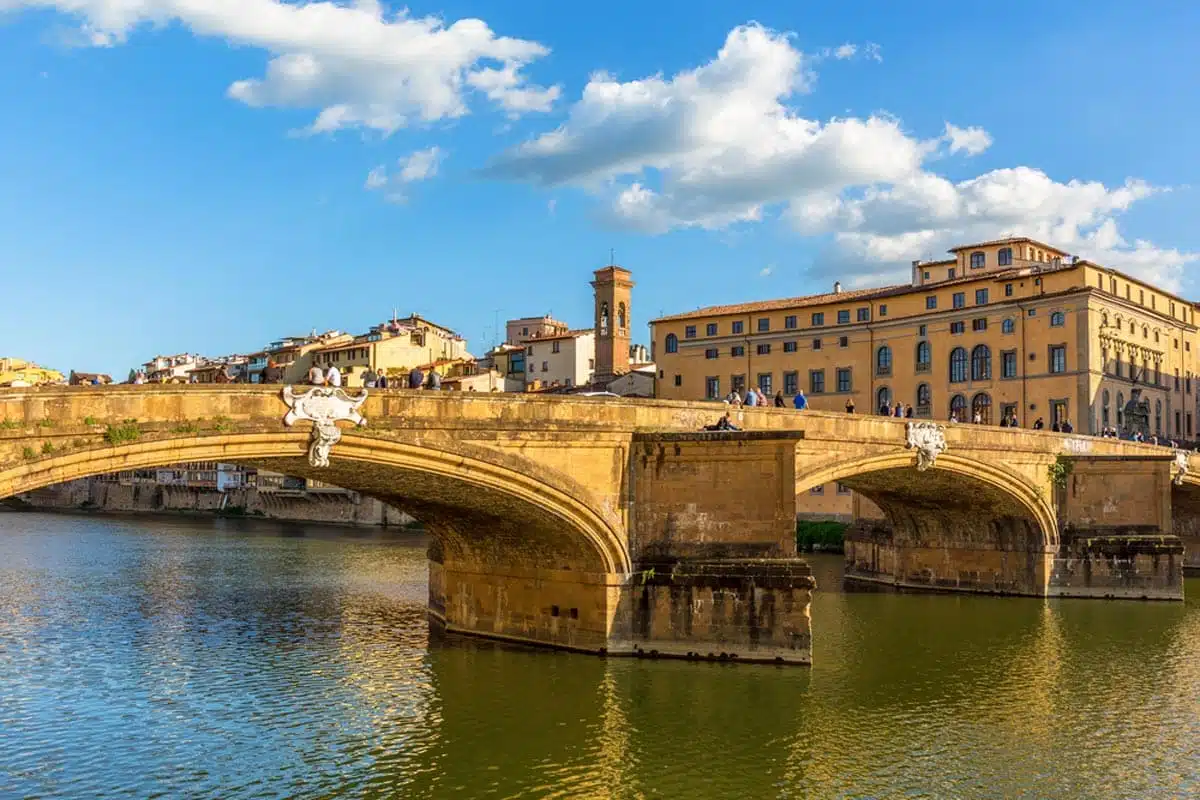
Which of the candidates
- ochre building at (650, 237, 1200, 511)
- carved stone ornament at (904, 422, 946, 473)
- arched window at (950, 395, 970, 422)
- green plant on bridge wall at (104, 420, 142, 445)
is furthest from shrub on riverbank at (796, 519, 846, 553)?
green plant on bridge wall at (104, 420, 142, 445)

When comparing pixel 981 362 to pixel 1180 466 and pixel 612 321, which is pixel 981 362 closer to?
pixel 1180 466

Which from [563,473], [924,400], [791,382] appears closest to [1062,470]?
[563,473]

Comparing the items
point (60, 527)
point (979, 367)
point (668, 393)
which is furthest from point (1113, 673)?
point (60, 527)

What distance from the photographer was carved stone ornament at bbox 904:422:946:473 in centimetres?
2625

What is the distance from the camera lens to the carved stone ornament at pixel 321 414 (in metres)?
16.3

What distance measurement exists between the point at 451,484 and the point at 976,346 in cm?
3798

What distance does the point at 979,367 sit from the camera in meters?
50.9

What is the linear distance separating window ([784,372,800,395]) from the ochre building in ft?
0.17

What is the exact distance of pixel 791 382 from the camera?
190 ft

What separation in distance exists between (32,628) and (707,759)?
1662 centimetres

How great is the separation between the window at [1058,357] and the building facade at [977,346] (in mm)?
43

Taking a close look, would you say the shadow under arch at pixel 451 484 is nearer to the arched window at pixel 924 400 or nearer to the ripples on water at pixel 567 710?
the ripples on water at pixel 567 710

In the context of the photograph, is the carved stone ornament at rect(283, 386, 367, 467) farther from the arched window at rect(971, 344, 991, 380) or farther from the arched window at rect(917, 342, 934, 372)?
the arched window at rect(917, 342, 934, 372)

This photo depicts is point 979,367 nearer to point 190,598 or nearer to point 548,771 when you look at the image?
point 190,598
